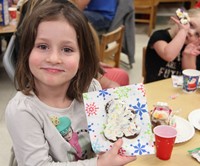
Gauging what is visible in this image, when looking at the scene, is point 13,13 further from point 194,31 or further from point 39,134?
point 39,134

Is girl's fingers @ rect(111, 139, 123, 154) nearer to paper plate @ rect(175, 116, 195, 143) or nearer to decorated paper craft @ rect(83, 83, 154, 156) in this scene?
decorated paper craft @ rect(83, 83, 154, 156)

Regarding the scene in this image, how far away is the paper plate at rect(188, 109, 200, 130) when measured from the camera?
4.56ft

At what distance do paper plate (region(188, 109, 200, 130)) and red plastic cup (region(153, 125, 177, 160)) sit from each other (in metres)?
0.22

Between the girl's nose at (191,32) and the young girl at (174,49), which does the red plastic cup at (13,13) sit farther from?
the girl's nose at (191,32)

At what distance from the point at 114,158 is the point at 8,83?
8.65 ft

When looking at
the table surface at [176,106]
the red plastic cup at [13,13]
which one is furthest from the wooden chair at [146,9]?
the table surface at [176,106]

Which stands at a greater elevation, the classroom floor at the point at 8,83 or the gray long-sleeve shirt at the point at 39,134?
the gray long-sleeve shirt at the point at 39,134

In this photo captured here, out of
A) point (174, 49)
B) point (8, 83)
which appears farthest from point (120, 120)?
point (8, 83)

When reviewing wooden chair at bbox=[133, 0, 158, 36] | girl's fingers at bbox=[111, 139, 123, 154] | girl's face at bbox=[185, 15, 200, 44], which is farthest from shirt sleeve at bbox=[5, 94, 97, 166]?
wooden chair at bbox=[133, 0, 158, 36]

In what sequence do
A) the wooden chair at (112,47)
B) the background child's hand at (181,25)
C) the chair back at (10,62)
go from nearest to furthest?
the chair back at (10,62) < the background child's hand at (181,25) < the wooden chair at (112,47)

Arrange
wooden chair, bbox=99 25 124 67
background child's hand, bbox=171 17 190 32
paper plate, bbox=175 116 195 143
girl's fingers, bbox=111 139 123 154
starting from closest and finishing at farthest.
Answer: girl's fingers, bbox=111 139 123 154 → paper plate, bbox=175 116 195 143 → background child's hand, bbox=171 17 190 32 → wooden chair, bbox=99 25 124 67

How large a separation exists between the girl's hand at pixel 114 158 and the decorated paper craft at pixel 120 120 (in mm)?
17

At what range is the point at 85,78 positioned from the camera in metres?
1.28

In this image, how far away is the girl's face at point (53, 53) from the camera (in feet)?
3.54
